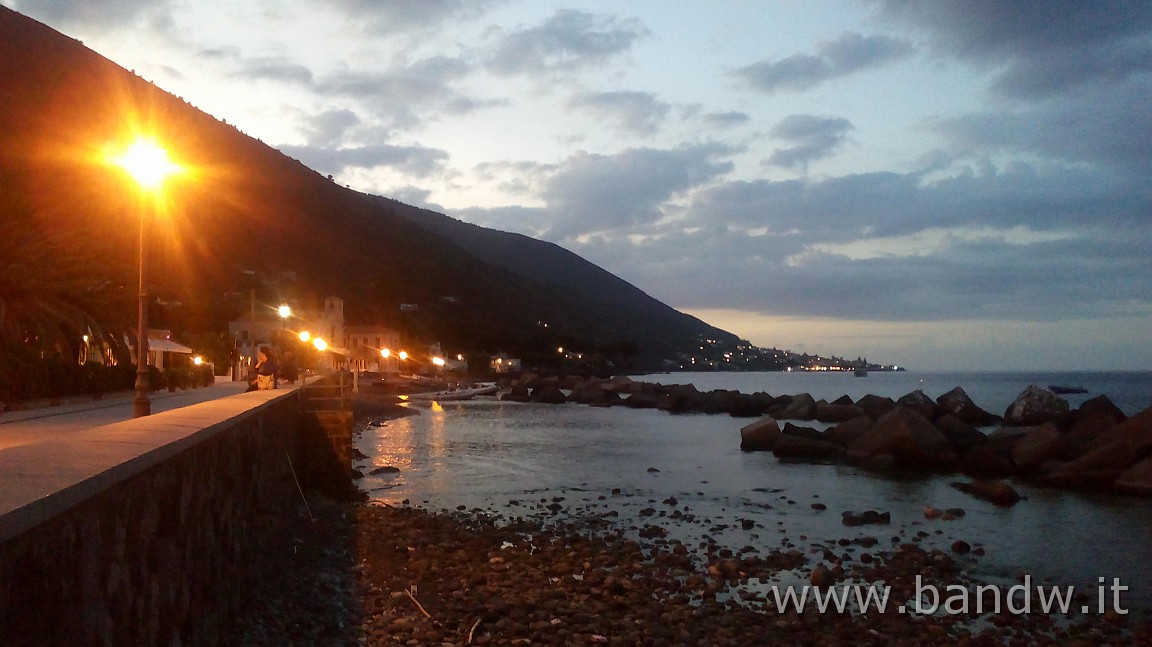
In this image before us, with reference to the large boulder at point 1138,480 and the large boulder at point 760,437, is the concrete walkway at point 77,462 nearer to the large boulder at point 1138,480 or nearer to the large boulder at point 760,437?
the large boulder at point 1138,480

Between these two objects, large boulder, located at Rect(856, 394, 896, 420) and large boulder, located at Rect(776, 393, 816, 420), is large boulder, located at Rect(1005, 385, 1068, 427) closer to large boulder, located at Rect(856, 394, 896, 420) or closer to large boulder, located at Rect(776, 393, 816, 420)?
large boulder, located at Rect(856, 394, 896, 420)

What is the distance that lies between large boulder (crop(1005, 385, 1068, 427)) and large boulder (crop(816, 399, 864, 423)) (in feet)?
25.4

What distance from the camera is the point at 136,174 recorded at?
12547mm

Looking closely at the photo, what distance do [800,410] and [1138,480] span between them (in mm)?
27282

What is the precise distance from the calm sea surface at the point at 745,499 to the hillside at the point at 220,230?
10.7 m

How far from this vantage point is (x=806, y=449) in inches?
1147

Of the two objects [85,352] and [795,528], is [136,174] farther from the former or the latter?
[85,352]

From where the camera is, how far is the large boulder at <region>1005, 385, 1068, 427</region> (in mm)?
42041

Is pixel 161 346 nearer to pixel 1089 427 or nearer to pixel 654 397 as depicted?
pixel 1089 427

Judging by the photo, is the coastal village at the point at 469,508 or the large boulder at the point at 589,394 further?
the large boulder at the point at 589,394

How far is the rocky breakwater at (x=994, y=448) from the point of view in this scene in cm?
2312

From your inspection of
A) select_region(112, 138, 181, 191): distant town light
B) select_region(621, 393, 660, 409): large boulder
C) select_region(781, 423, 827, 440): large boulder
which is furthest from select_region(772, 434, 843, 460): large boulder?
select_region(621, 393, 660, 409): large boulder

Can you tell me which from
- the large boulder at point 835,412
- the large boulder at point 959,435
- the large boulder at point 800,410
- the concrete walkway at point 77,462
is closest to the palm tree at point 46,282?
the concrete walkway at point 77,462

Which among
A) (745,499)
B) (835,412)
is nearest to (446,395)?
(835,412)
